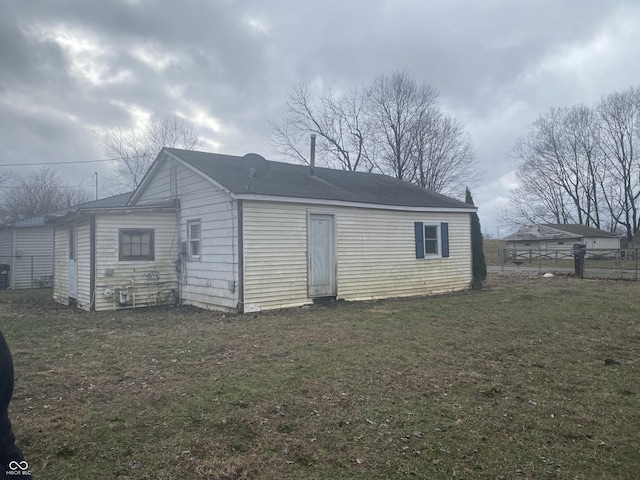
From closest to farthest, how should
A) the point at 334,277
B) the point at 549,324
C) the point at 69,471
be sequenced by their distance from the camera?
1. the point at 69,471
2. the point at 549,324
3. the point at 334,277

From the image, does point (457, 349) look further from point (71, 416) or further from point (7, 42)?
point (7, 42)

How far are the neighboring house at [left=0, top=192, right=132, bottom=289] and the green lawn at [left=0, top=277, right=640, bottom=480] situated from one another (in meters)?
13.0

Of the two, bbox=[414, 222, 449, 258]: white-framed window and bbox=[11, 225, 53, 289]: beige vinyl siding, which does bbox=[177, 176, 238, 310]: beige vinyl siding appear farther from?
bbox=[11, 225, 53, 289]: beige vinyl siding

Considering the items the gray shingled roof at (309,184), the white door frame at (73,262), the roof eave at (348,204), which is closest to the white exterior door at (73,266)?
the white door frame at (73,262)

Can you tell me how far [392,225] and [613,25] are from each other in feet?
41.6

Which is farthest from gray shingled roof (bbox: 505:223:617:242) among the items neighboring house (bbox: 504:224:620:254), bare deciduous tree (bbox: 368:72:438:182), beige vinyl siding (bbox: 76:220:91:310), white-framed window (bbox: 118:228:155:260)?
beige vinyl siding (bbox: 76:220:91:310)

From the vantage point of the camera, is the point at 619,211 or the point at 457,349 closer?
the point at 457,349

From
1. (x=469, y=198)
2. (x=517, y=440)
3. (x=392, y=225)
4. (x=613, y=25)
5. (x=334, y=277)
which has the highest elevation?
(x=613, y=25)

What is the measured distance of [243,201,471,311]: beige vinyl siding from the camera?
10.1 metres

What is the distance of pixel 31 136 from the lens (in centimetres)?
3030

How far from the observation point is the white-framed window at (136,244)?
11203mm

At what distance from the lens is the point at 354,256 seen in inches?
470

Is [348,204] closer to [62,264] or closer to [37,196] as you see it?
[62,264]

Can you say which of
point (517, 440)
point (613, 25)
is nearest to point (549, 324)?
point (517, 440)
